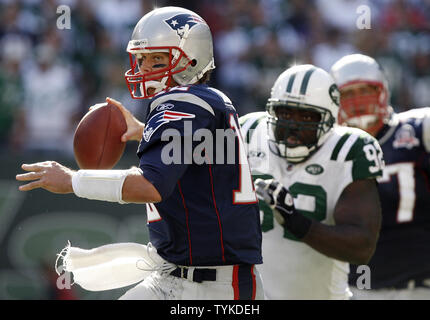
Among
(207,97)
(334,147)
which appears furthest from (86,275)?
(334,147)

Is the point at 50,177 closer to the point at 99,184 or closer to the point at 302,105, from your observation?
the point at 99,184

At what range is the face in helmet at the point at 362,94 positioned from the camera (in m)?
4.56

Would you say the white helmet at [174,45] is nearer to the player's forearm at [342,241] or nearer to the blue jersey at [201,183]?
the blue jersey at [201,183]

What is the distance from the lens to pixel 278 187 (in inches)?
127

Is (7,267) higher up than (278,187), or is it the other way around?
(278,187)

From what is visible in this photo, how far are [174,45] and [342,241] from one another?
3.92ft

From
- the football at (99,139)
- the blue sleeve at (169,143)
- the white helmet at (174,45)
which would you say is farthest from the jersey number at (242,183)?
the football at (99,139)

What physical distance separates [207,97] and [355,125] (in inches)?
87.6

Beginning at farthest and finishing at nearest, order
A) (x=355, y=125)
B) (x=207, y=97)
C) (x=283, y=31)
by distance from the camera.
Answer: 1. (x=283, y=31)
2. (x=355, y=125)
3. (x=207, y=97)

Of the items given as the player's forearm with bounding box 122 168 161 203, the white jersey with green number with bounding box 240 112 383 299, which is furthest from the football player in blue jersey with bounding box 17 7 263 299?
the white jersey with green number with bounding box 240 112 383 299

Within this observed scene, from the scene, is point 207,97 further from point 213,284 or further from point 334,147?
point 334,147

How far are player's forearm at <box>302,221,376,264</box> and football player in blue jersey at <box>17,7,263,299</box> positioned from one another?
1.93 feet

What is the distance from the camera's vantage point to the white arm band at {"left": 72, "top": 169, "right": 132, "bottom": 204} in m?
2.43

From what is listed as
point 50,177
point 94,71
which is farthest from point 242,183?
point 94,71
